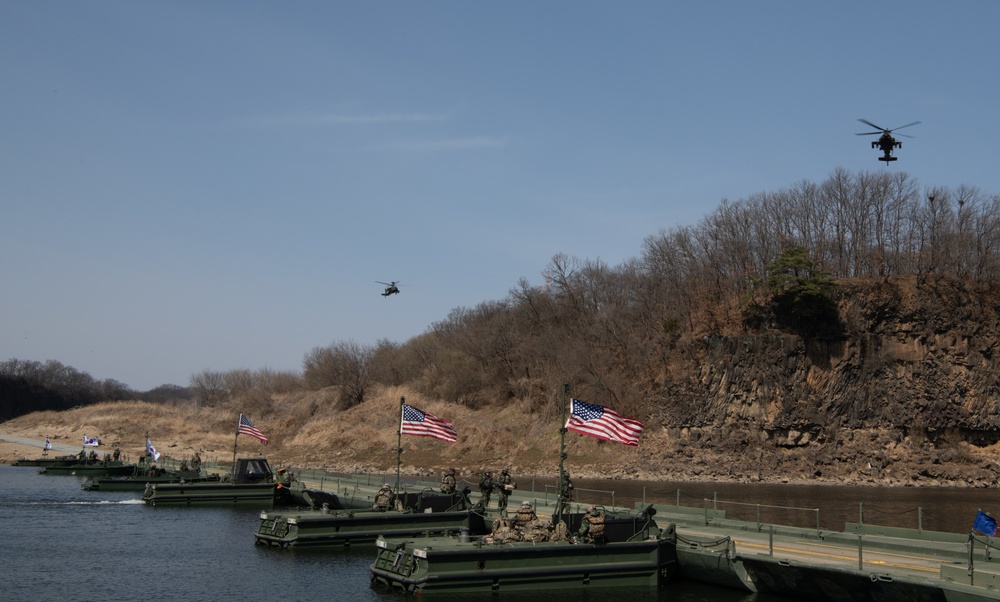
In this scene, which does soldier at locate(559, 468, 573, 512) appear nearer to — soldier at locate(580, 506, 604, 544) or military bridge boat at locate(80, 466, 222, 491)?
soldier at locate(580, 506, 604, 544)

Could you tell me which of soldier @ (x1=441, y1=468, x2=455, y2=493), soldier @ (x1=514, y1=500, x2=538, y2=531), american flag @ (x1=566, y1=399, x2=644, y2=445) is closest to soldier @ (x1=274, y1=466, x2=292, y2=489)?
soldier @ (x1=441, y1=468, x2=455, y2=493)

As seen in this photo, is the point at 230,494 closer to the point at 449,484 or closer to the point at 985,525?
the point at 449,484

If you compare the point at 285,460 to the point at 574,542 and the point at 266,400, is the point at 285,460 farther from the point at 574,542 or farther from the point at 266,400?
the point at 574,542

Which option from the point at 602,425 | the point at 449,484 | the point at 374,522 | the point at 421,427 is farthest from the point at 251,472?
the point at 602,425

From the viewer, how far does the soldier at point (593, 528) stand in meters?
30.4

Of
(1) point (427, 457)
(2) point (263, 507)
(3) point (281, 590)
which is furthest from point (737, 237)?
(3) point (281, 590)

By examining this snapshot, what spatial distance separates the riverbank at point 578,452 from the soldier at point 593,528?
1692 inches

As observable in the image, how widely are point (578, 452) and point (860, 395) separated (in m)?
26.3

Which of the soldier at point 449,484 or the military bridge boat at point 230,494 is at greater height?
the soldier at point 449,484

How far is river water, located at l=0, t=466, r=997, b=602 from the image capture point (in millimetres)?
30047

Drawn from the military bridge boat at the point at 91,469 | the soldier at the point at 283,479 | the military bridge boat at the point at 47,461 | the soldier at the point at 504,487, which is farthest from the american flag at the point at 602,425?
the military bridge boat at the point at 47,461

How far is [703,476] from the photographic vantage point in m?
78.9

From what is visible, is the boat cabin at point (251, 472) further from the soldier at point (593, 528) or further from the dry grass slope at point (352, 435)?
the soldier at point (593, 528)

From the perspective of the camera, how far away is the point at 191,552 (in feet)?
126
